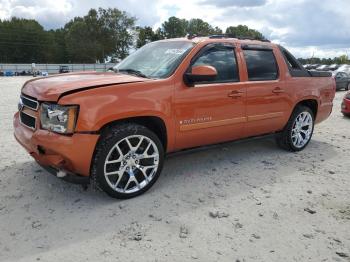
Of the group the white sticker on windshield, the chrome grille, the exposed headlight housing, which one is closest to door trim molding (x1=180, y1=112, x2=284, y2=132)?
the white sticker on windshield

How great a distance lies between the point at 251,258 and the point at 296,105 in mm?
3621

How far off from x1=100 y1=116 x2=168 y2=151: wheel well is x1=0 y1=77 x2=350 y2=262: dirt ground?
61cm

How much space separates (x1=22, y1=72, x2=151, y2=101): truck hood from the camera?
377cm

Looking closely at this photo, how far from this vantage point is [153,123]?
4.39 meters

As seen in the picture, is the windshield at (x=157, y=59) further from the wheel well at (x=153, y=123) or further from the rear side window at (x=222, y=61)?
the wheel well at (x=153, y=123)

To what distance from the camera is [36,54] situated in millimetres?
99562

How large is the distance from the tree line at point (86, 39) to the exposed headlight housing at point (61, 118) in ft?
292

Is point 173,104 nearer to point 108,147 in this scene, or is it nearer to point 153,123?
point 153,123

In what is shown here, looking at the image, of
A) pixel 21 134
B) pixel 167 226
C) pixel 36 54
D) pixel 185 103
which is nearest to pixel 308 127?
pixel 185 103

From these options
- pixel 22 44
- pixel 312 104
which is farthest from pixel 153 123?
pixel 22 44

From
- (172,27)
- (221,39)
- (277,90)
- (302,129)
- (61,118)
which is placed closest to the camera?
(61,118)

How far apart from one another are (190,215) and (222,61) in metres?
2.18

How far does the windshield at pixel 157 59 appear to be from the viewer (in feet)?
14.8

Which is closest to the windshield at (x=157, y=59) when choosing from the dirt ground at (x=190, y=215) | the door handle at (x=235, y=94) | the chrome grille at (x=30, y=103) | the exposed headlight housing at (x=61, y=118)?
the door handle at (x=235, y=94)
